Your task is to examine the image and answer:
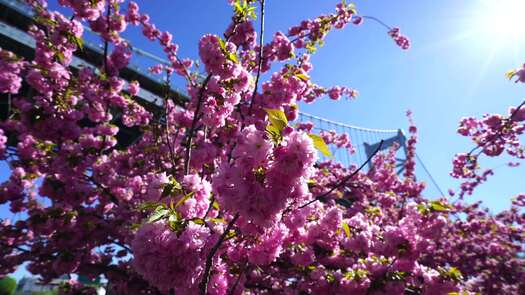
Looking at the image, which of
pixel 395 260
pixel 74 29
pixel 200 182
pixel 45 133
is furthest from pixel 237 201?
pixel 74 29

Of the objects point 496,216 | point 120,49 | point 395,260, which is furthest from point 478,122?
point 496,216

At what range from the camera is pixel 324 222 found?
3115 millimetres

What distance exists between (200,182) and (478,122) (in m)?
5.18

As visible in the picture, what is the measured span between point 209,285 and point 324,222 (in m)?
1.39

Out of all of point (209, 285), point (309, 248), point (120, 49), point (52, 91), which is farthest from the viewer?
point (120, 49)

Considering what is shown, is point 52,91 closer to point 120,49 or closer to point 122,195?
point 120,49

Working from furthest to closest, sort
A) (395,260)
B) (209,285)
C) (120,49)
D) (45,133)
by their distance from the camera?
1. (120,49)
2. (45,133)
3. (395,260)
4. (209,285)

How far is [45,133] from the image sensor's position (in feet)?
13.7

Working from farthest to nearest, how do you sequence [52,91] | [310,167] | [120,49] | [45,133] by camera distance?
[120,49], [52,91], [45,133], [310,167]

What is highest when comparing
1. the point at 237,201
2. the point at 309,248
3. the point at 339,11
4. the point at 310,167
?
the point at 339,11

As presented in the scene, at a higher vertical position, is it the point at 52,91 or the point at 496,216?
the point at 496,216

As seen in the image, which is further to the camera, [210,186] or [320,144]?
[210,186]

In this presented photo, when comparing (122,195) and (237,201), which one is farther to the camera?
(122,195)

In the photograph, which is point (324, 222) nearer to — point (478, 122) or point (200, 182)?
point (200, 182)
